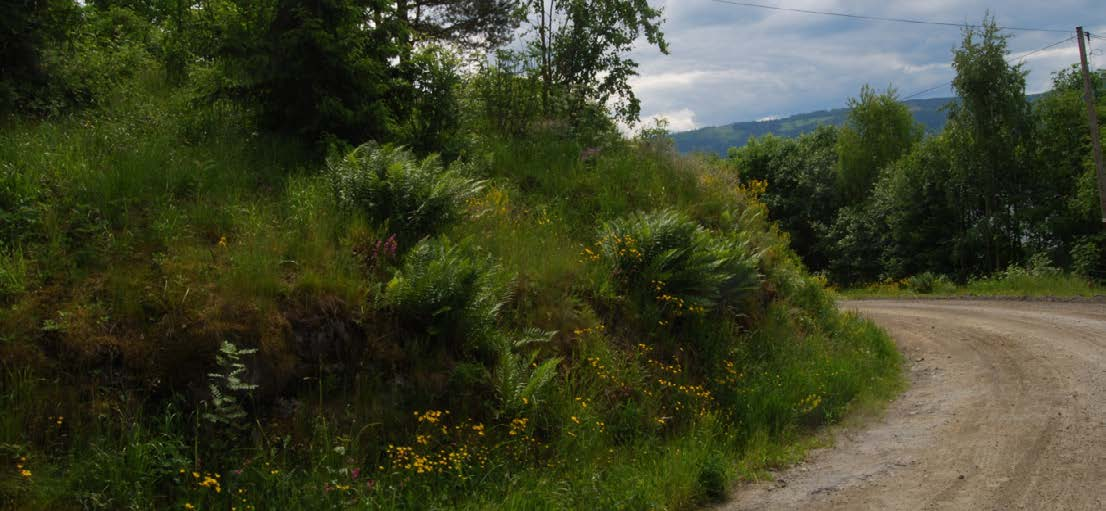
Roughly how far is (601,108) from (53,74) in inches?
387

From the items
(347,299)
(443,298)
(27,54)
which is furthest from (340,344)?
(27,54)

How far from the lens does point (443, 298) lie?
619cm

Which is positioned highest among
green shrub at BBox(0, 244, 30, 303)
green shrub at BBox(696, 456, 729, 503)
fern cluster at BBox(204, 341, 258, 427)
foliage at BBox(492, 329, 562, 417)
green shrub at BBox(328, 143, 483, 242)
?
green shrub at BBox(328, 143, 483, 242)

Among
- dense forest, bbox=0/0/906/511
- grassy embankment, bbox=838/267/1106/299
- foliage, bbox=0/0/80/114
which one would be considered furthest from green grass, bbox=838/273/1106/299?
foliage, bbox=0/0/80/114

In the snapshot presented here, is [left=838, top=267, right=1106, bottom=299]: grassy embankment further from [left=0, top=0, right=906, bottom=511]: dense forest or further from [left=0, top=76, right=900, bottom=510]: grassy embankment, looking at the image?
[left=0, top=76, right=900, bottom=510]: grassy embankment

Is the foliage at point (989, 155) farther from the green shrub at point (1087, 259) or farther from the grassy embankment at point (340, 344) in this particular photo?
the grassy embankment at point (340, 344)

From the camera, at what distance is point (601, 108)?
14859mm

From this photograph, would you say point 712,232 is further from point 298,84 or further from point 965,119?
point 965,119

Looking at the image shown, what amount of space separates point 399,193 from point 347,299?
171 cm

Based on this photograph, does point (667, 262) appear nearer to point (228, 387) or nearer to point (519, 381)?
point (519, 381)

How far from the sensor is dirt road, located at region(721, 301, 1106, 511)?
566cm

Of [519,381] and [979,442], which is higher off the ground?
[519,381]

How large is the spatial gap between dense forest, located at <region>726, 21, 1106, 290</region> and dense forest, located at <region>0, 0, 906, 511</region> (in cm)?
2245

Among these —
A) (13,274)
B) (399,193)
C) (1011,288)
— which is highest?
(399,193)
